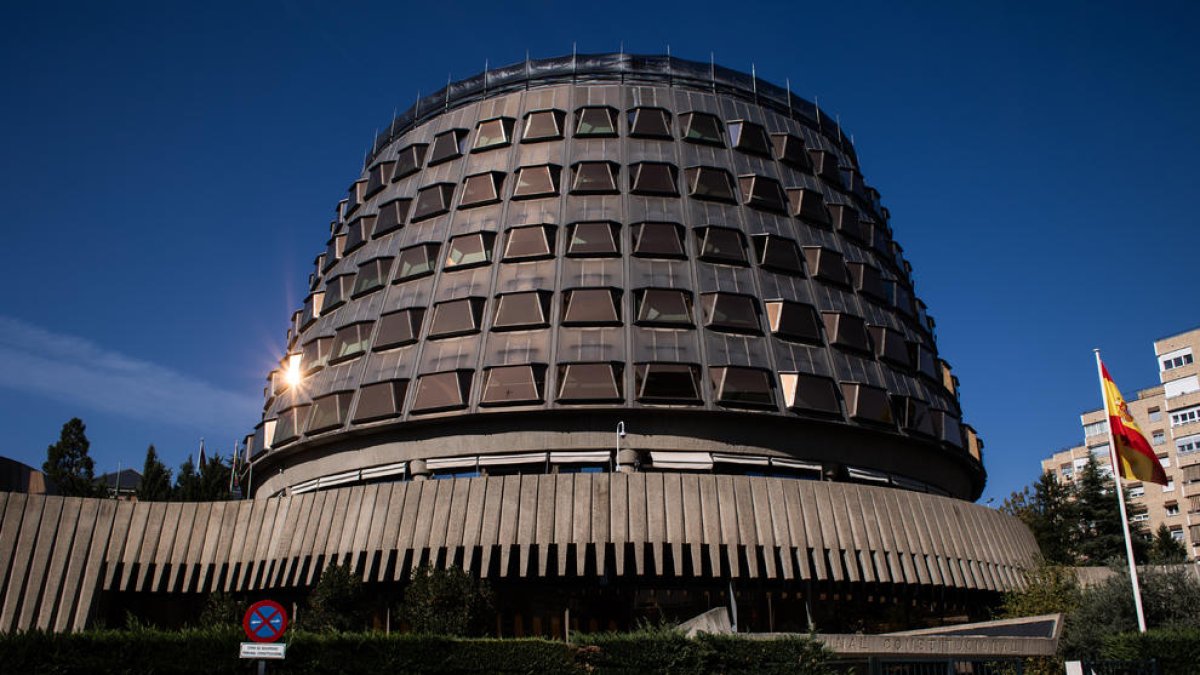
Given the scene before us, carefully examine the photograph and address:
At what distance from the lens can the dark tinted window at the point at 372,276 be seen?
44.7m

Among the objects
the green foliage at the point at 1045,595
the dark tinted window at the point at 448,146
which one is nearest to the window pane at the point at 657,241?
the dark tinted window at the point at 448,146

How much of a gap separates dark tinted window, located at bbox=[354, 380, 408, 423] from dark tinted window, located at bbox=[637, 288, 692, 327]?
967 centimetres

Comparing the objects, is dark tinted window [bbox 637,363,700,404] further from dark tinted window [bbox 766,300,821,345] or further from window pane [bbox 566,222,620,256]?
window pane [bbox 566,222,620,256]

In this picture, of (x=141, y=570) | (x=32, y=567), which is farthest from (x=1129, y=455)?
(x=32, y=567)

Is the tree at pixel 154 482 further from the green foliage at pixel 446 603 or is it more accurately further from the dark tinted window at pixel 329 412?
the green foliage at pixel 446 603

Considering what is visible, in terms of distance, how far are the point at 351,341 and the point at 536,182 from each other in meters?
10.4

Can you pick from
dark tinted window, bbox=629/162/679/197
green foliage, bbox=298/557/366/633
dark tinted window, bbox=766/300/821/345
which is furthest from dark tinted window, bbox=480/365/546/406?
dark tinted window, bbox=629/162/679/197

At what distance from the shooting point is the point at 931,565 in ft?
117

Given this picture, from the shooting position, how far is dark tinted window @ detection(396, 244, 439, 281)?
43.2 meters

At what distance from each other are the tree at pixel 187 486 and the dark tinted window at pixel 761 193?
30.8 meters

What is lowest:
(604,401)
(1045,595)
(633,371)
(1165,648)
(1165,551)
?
(1165,648)

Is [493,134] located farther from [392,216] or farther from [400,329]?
[400,329]

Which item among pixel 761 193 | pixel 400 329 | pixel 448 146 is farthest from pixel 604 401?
pixel 448 146

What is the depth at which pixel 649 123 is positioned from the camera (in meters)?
45.8
